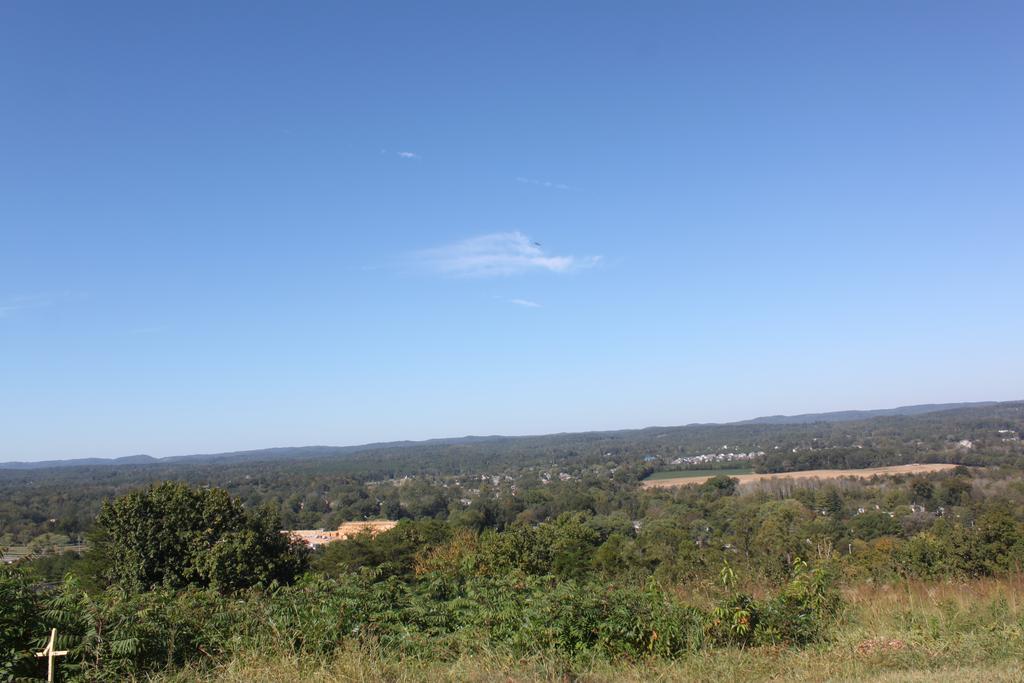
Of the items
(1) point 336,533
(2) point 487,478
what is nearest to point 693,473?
(2) point 487,478

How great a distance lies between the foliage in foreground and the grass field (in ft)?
0.61

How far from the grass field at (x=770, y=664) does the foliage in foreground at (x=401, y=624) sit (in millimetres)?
186

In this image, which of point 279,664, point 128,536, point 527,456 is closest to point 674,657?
point 279,664

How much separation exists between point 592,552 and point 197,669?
17.7 m

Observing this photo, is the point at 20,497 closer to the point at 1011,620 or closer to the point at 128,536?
the point at 128,536

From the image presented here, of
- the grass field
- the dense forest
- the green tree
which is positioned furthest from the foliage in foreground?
the green tree

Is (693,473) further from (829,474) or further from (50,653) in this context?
(50,653)

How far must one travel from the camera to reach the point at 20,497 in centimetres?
6706

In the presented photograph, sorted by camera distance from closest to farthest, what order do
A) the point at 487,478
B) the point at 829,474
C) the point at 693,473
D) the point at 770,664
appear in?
1. the point at 770,664
2. the point at 829,474
3. the point at 693,473
4. the point at 487,478

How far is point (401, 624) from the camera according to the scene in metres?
5.00

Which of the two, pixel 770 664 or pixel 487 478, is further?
pixel 487 478

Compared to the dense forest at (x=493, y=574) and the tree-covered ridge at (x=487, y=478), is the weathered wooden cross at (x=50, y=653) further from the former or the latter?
the tree-covered ridge at (x=487, y=478)

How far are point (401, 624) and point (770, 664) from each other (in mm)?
2750

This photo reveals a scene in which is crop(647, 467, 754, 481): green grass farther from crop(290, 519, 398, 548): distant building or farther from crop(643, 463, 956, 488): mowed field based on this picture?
crop(290, 519, 398, 548): distant building
